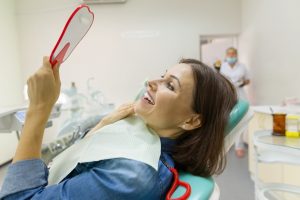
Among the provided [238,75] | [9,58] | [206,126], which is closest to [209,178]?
[206,126]

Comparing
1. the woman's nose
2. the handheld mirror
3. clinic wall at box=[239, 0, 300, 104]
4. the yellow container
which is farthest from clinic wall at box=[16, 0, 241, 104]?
the handheld mirror

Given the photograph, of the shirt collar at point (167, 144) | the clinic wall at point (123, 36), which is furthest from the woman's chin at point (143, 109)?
the clinic wall at point (123, 36)

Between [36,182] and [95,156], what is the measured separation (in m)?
0.16

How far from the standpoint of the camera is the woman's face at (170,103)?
2.78 ft

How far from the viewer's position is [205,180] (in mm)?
793

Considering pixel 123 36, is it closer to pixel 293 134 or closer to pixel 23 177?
pixel 293 134

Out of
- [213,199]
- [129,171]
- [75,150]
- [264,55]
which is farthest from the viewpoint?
[264,55]

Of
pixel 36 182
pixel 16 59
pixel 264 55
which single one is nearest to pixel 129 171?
pixel 36 182

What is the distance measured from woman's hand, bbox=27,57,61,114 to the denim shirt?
150mm

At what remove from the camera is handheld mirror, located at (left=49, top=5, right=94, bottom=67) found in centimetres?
69

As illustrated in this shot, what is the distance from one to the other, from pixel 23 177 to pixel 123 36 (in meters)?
3.94

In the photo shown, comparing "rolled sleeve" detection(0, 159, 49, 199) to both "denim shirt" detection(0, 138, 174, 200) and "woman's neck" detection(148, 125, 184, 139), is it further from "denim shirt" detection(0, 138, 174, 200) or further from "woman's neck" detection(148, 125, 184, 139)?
"woman's neck" detection(148, 125, 184, 139)

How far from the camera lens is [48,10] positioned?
4.41m

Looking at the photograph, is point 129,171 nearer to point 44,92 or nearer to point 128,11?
point 44,92
